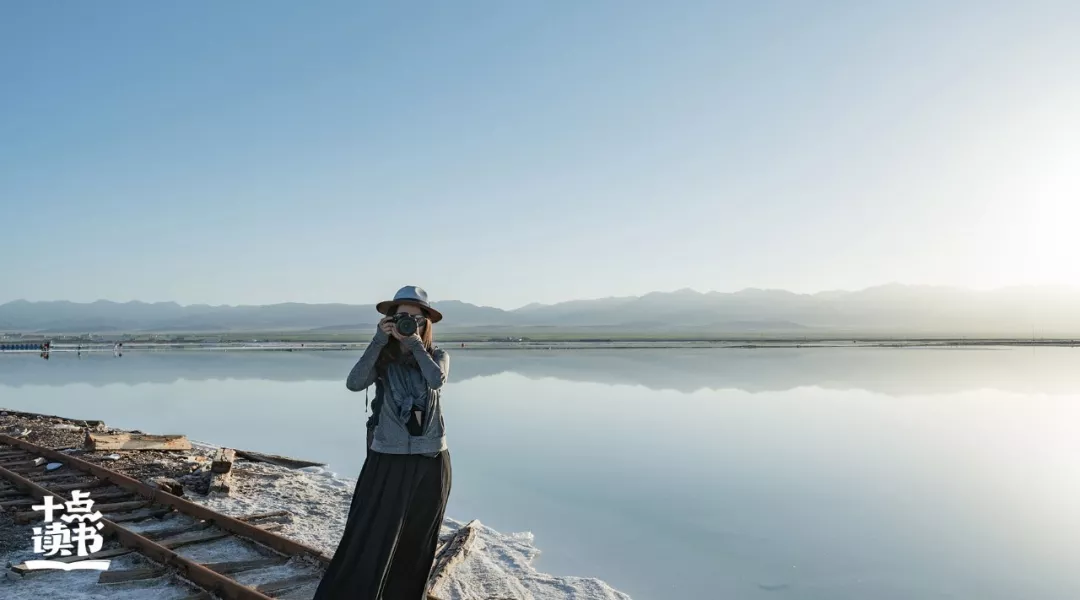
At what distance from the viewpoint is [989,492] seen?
28.8ft

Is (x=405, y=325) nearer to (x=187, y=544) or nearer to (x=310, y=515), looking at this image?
(x=187, y=544)

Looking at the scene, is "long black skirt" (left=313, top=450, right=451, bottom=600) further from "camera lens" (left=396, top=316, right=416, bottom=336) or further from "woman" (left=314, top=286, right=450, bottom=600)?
"camera lens" (left=396, top=316, right=416, bottom=336)

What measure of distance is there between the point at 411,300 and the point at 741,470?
739 centimetres

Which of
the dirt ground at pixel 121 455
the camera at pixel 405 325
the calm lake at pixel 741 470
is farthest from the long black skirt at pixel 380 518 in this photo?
the dirt ground at pixel 121 455

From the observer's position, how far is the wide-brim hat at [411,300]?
3.85 m

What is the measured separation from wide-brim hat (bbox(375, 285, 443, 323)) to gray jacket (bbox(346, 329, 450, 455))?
0.21 m

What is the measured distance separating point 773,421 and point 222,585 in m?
11.8

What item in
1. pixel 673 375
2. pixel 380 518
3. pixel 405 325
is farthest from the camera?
pixel 673 375

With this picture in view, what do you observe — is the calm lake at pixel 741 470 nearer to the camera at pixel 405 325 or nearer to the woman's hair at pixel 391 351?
the woman's hair at pixel 391 351

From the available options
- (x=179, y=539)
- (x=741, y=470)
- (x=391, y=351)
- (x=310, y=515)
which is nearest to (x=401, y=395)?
(x=391, y=351)

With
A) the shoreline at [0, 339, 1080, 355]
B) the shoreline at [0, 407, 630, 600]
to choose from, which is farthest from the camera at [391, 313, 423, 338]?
the shoreline at [0, 339, 1080, 355]

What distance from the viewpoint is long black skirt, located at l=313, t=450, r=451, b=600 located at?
3779mm

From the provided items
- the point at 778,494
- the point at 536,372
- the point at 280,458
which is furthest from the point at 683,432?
the point at 536,372

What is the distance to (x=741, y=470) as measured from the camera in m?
10.0
